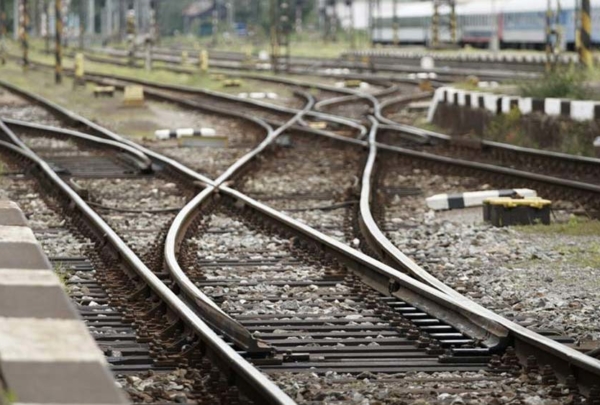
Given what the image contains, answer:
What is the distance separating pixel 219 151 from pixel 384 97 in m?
14.8

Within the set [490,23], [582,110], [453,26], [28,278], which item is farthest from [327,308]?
[453,26]

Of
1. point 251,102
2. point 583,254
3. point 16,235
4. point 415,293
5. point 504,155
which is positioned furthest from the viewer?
point 251,102

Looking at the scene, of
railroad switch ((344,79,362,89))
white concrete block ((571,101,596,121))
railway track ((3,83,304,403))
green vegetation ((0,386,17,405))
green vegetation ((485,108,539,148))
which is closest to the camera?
green vegetation ((0,386,17,405))

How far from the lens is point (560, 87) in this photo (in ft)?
76.7

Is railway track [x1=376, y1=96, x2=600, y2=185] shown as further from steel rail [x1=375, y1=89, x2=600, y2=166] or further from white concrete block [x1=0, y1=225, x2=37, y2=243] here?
white concrete block [x1=0, y1=225, x2=37, y2=243]

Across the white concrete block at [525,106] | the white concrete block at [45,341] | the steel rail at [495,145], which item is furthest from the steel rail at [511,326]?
the white concrete block at [525,106]

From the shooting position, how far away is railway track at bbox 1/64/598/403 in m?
7.52

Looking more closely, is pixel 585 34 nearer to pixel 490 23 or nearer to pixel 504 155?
pixel 504 155

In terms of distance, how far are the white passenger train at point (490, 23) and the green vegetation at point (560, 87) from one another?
76.0 feet

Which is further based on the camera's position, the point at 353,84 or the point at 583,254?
the point at 353,84

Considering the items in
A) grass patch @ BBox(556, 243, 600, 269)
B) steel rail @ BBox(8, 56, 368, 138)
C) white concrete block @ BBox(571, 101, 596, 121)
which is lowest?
steel rail @ BBox(8, 56, 368, 138)

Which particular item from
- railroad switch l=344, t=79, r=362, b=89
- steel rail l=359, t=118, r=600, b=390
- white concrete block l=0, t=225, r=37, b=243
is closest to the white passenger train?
railroad switch l=344, t=79, r=362, b=89

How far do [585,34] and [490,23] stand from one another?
44072 millimetres

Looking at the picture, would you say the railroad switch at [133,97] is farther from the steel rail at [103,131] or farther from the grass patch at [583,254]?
the grass patch at [583,254]
